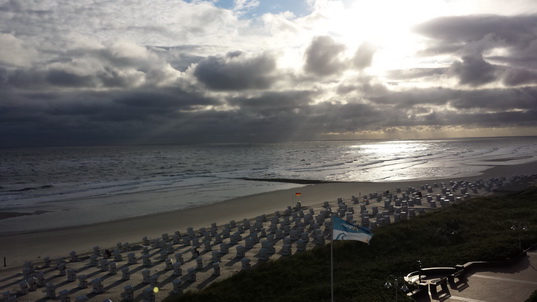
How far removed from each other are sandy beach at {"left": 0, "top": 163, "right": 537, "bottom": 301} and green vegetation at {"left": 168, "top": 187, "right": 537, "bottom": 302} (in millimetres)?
2047

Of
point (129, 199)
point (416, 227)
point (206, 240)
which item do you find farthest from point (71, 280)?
point (129, 199)

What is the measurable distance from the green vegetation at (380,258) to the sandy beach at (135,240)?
80.6 inches

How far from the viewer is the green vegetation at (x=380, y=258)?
16.5 m

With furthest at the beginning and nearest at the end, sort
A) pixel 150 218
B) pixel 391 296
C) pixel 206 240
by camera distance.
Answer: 1. pixel 150 218
2. pixel 206 240
3. pixel 391 296

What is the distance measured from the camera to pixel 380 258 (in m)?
21.3

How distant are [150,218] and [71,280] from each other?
56.7ft

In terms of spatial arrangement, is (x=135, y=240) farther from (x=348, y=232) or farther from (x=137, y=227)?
(x=348, y=232)

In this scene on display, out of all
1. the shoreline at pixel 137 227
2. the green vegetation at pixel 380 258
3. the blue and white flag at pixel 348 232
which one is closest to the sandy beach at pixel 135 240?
the shoreline at pixel 137 227

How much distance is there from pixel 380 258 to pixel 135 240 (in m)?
16.9

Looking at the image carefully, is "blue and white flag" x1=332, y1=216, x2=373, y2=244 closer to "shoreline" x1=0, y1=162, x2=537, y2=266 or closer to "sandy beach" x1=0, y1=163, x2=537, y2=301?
"sandy beach" x1=0, y1=163, x2=537, y2=301

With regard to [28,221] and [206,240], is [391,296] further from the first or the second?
[28,221]

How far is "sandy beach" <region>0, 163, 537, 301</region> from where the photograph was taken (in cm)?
1886

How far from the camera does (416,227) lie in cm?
2627

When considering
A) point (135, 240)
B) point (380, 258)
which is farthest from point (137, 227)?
point (380, 258)
